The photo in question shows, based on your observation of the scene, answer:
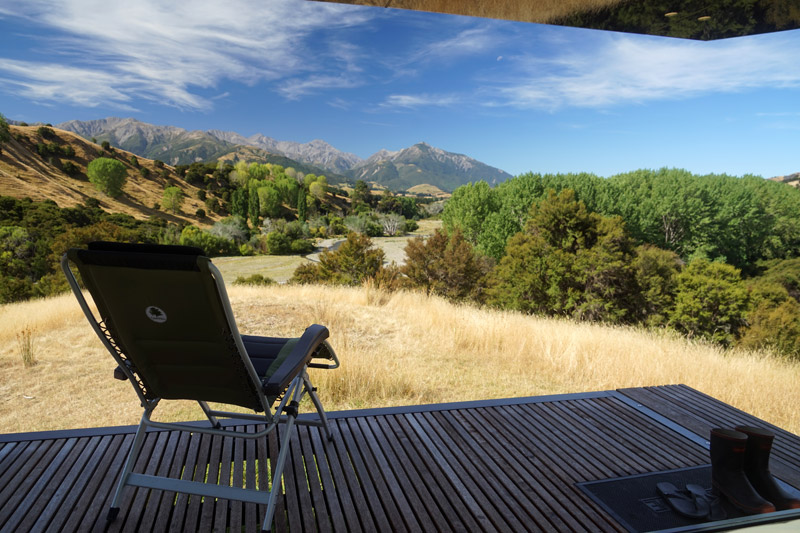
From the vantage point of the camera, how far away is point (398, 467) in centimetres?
164

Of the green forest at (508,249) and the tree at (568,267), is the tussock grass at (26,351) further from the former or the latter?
the tree at (568,267)

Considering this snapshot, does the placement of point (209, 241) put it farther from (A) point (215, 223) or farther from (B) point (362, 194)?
(B) point (362, 194)

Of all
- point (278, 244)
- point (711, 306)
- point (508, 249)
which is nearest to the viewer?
point (508, 249)

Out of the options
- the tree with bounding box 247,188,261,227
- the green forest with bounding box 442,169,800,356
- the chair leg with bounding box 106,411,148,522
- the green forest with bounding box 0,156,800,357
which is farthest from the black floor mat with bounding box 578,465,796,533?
the tree with bounding box 247,188,261,227

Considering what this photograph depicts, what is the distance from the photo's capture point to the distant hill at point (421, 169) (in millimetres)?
60447

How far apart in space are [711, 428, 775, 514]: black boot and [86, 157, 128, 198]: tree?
2308 centimetres

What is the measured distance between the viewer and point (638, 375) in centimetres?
369

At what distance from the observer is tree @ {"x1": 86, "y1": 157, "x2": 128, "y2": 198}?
65.6 ft

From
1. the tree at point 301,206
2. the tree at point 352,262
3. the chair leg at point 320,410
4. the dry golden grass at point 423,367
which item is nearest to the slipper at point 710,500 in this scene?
the chair leg at point 320,410

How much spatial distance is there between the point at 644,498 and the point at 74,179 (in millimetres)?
24620

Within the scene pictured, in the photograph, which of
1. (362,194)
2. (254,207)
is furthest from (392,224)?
(254,207)

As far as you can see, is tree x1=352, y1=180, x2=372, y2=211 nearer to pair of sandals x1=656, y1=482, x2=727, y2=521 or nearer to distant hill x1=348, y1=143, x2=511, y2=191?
distant hill x1=348, y1=143, x2=511, y2=191

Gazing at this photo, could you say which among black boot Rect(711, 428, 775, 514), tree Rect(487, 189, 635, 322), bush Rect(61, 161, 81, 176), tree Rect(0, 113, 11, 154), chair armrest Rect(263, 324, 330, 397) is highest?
tree Rect(0, 113, 11, 154)

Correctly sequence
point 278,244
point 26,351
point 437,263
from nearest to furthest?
point 26,351
point 437,263
point 278,244
